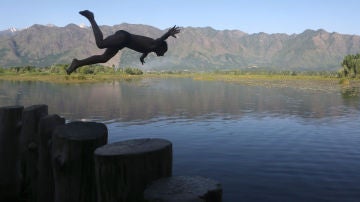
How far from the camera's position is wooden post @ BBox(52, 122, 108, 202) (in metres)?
7.80

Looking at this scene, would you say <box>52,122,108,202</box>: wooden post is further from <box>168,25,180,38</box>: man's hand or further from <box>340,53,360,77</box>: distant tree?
<box>340,53,360,77</box>: distant tree

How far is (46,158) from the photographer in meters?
10.5

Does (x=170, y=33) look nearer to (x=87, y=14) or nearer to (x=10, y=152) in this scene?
(x=87, y=14)

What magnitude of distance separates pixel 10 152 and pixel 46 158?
9.42ft

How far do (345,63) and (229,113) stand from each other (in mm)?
138606

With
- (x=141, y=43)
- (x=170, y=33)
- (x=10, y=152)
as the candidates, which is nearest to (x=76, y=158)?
(x=141, y=43)

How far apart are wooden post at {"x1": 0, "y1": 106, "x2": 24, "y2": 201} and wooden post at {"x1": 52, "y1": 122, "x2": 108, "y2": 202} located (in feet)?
15.3

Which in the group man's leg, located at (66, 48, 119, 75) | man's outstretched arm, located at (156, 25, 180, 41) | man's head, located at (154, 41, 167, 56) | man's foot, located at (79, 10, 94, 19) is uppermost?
man's foot, located at (79, 10, 94, 19)

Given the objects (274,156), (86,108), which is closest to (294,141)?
(274,156)

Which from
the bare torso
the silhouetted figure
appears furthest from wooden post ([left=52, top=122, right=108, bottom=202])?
the bare torso

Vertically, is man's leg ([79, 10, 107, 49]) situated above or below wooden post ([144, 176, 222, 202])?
above

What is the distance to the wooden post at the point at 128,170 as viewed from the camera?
646 centimetres

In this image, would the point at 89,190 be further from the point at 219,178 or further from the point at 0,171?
the point at 219,178

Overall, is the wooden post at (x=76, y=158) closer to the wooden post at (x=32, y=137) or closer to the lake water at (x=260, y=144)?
the wooden post at (x=32, y=137)
